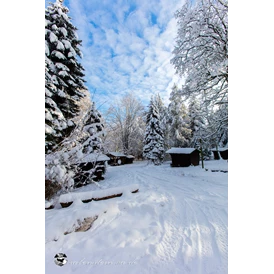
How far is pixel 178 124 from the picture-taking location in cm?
2258

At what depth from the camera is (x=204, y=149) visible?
74.5ft

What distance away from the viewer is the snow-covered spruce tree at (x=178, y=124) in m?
22.2

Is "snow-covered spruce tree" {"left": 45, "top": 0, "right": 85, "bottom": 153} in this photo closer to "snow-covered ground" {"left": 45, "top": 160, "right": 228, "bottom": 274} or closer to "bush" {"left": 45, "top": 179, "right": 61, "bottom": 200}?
Answer: "bush" {"left": 45, "top": 179, "right": 61, "bottom": 200}

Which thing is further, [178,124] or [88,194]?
[178,124]

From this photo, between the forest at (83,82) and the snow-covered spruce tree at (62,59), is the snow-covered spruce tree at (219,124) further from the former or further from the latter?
the snow-covered spruce tree at (62,59)

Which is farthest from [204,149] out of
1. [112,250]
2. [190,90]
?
[112,250]

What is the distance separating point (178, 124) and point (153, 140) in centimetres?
570

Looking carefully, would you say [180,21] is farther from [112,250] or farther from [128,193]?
[112,250]

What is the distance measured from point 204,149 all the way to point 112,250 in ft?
78.7

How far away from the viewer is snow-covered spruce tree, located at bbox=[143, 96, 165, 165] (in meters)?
20.5

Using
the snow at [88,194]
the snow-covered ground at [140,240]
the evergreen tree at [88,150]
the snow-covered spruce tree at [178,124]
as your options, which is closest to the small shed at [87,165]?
the evergreen tree at [88,150]

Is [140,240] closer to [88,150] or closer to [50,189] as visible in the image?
[50,189]

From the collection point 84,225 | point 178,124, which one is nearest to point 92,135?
point 84,225
